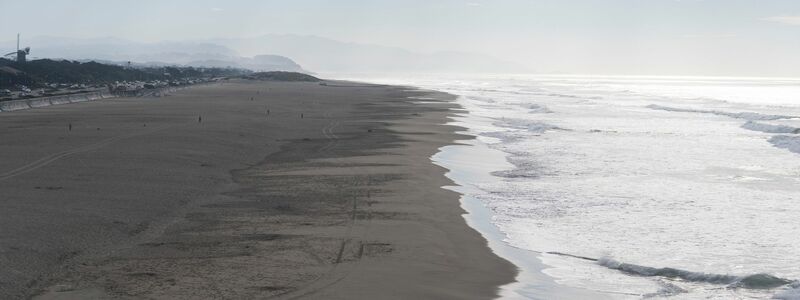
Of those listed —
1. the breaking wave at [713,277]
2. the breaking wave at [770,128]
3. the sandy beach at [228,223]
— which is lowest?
the sandy beach at [228,223]

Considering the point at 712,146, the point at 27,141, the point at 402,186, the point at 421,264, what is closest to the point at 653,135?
the point at 712,146

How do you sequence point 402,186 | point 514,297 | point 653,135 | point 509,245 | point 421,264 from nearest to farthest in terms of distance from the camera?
point 514,297 < point 421,264 < point 509,245 < point 402,186 < point 653,135

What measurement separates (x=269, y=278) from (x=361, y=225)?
13.8 ft

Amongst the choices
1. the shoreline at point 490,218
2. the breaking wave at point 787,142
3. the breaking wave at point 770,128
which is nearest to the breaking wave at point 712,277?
the shoreline at point 490,218

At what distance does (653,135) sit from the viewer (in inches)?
1615

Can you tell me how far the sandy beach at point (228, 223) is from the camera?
35.9ft

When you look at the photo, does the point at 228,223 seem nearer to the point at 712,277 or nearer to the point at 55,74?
the point at 712,277

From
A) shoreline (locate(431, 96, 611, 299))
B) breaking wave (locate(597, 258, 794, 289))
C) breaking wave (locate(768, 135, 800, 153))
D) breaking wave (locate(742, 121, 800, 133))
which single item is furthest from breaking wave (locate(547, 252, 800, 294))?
breaking wave (locate(742, 121, 800, 133))

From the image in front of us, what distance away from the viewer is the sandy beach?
35.9ft

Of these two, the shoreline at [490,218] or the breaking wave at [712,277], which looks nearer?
the shoreline at [490,218]

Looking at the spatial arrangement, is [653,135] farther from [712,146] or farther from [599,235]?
[599,235]

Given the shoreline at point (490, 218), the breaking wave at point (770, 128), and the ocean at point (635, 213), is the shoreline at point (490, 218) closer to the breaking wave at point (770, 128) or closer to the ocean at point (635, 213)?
the ocean at point (635, 213)

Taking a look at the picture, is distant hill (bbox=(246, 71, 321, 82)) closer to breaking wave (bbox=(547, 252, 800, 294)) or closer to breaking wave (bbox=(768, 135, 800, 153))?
breaking wave (bbox=(768, 135, 800, 153))

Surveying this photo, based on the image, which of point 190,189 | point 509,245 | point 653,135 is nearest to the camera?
point 509,245
